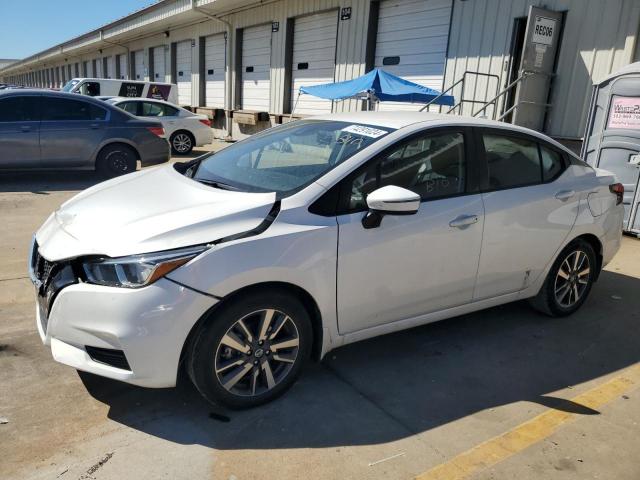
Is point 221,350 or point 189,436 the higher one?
point 221,350

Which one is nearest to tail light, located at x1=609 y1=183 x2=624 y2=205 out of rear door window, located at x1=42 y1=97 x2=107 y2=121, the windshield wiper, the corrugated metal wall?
the windshield wiper

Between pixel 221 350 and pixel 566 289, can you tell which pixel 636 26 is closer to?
pixel 566 289

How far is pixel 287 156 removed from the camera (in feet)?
11.6

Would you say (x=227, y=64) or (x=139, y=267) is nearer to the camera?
(x=139, y=267)

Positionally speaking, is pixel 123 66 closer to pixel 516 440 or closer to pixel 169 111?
pixel 169 111

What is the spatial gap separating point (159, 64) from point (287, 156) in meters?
24.2

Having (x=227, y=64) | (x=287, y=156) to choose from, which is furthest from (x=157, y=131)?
(x=227, y=64)

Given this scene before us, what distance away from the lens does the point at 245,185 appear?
10.3 ft

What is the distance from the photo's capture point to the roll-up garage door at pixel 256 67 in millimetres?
16922

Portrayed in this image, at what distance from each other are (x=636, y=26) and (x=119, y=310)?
8.47 meters

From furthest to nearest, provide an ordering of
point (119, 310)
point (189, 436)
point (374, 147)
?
point (374, 147), point (189, 436), point (119, 310)

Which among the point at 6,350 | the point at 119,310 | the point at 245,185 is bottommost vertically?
the point at 6,350

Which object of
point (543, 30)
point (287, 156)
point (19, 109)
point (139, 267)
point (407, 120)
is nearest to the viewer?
point (139, 267)

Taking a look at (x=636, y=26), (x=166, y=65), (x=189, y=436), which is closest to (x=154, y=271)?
(x=189, y=436)
